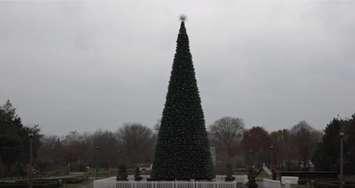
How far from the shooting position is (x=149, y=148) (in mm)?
91188

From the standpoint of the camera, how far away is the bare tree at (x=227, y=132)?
101 m

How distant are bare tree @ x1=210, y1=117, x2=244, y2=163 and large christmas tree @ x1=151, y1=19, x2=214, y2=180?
7051cm

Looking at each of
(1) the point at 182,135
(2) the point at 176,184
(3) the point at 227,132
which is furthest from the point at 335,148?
(3) the point at 227,132

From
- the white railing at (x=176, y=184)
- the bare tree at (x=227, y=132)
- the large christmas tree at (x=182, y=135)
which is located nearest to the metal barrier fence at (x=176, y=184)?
the white railing at (x=176, y=184)

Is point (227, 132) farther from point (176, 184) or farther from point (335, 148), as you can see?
point (176, 184)

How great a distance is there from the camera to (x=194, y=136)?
30.0 metres

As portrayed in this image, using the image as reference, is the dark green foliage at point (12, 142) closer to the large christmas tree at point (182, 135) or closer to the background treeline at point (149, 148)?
the background treeline at point (149, 148)

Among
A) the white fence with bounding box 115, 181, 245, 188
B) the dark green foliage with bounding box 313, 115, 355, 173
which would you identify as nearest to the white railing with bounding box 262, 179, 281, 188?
the white fence with bounding box 115, 181, 245, 188

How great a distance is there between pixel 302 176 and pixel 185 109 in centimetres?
2448

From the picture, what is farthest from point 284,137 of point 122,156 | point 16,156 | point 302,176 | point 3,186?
point 3,186

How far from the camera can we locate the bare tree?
10125cm

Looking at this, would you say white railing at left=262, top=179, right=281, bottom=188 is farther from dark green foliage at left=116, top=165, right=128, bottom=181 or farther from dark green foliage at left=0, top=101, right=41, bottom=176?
dark green foliage at left=0, top=101, right=41, bottom=176

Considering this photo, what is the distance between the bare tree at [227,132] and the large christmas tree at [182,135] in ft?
231

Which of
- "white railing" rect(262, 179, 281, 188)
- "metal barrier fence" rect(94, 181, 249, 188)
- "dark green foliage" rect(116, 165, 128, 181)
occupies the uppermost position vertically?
"metal barrier fence" rect(94, 181, 249, 188)
